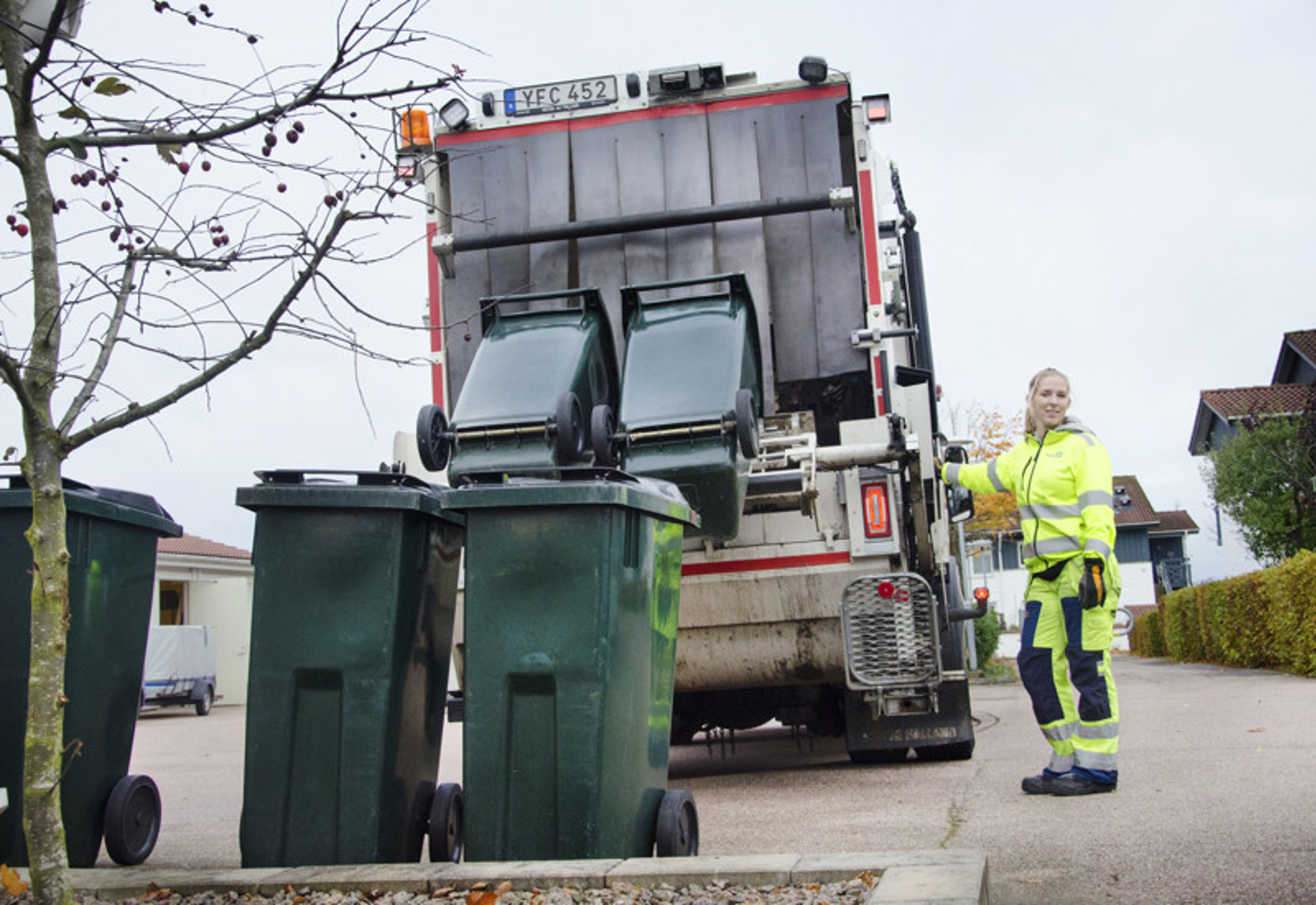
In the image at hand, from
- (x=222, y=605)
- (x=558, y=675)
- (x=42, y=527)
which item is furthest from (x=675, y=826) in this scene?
(x=222, y=605)

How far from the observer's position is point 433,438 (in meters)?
5.43

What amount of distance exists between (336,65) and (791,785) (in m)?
4.31

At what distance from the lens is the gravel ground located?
3.01 m

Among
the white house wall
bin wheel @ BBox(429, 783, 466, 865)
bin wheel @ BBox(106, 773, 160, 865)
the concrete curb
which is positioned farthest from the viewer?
the white house wall

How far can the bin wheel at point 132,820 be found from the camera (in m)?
4.32

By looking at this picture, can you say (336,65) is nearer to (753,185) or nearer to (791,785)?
(753,185)

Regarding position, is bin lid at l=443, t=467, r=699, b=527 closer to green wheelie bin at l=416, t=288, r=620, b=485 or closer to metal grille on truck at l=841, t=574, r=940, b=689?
green wheelie bin at l=416, t=288, r=620, b=485

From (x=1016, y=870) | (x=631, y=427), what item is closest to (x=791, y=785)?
(x=631, y=427)

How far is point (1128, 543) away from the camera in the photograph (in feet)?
168

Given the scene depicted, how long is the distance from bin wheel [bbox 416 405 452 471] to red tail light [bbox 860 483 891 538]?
181cm

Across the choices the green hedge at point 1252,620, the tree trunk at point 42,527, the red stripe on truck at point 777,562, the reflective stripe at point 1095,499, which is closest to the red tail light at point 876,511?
the red stripe on truck at point 777,562

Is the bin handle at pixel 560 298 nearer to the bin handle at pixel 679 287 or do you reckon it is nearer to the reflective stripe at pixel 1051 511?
the bin handle at pixel 679 287

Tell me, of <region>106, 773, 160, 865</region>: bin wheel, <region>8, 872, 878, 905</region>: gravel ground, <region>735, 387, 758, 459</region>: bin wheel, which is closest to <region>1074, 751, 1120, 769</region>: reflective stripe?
<region>735, 387, 758, 459</region>: bin wheel

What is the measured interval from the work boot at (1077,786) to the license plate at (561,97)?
3730mm
